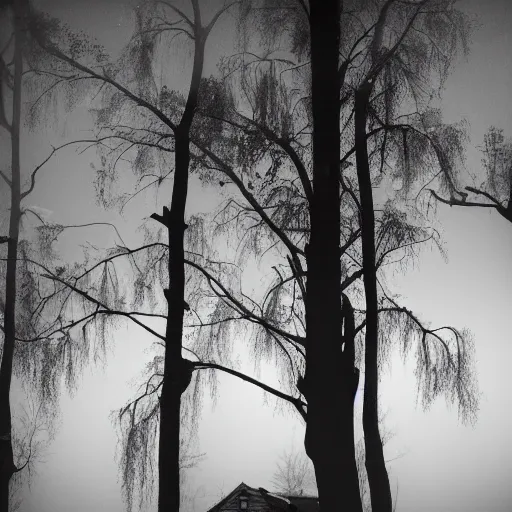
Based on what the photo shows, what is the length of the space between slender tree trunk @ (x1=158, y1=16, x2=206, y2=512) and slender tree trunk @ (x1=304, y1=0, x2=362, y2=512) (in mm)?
882

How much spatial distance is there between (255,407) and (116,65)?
2000 mm

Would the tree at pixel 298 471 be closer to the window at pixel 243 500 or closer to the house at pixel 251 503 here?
the house at pixel 251 503

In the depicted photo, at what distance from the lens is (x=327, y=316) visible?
1.99 meters

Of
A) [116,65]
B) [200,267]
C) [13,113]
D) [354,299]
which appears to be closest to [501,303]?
[354,299]

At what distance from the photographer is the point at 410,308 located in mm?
3098

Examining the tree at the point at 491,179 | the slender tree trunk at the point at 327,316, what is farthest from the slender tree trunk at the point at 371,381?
the slender tree trunk at the point at 327,316

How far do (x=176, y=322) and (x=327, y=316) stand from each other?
3.31 ft

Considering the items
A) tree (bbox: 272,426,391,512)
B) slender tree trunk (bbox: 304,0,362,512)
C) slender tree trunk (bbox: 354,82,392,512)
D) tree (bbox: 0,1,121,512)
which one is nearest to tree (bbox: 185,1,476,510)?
slender tree trunk (bbox: 354,82,392,512)

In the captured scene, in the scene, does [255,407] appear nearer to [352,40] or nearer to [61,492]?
[61,492]

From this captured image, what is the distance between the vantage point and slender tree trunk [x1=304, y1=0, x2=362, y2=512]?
1.92m

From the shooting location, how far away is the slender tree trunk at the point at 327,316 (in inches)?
75.7

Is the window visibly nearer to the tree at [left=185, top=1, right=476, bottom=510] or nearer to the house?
the house

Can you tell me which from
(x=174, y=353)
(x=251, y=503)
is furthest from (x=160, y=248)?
(x=251, y=503)

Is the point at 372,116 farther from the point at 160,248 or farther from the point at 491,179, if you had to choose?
the point at 160,248
